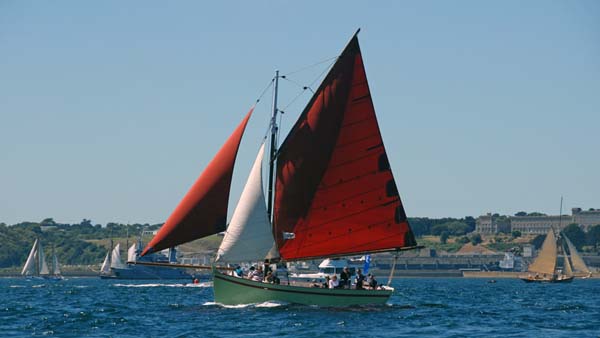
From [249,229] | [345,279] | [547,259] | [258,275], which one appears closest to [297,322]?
[249,229]

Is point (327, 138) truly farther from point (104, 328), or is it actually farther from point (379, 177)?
point (104, 328)

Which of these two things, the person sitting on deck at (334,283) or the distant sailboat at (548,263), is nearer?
the person sitting on deck at (334,283)

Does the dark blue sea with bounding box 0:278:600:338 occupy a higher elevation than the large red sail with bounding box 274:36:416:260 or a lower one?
lower

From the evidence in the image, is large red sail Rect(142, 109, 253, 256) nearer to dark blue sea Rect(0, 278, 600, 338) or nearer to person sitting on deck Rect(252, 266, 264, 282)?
person sitting on deck Rect(252, 266, 264, 282)

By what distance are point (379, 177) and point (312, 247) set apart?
5.36 m

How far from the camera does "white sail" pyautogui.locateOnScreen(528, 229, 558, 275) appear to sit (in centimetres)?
16862

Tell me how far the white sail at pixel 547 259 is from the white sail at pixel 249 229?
377 ft

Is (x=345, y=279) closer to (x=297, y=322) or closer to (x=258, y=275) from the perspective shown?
(x=258, y=275)

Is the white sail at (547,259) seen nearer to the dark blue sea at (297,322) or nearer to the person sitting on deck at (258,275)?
the dark blue sea at (297,322)

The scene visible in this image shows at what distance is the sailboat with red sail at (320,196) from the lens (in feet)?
192

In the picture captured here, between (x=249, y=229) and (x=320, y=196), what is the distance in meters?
4.26

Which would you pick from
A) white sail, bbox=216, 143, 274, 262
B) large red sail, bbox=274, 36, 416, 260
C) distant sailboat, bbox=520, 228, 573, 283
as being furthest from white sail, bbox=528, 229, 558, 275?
white sail, bbox=216, 143, 274, 262

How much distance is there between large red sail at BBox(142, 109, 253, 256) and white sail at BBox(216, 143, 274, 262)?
1.27 meters

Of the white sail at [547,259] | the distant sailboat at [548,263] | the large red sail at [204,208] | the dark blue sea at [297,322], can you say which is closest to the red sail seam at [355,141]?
the large red sail at [204,208]
